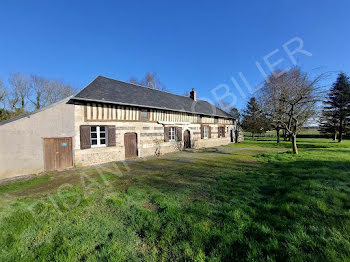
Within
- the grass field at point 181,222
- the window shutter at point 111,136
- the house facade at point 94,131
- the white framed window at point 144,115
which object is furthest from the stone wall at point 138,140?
the grass field at point 181,222

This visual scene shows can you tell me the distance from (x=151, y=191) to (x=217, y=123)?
47.6ft

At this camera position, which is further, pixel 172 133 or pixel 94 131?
pixel 172 133

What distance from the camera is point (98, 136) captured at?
830cm

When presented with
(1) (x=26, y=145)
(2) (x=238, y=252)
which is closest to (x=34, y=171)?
(1) (x=26, y=145)

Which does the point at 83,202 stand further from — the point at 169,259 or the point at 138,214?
the point at 169,259

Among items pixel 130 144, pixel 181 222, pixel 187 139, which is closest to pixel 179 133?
pixel 187 139

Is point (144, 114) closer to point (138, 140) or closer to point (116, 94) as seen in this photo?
point (138, 140)

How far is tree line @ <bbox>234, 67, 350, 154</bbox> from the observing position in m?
9.18

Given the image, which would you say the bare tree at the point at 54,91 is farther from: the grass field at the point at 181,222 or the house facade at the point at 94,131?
the grass field at the point at 181,222

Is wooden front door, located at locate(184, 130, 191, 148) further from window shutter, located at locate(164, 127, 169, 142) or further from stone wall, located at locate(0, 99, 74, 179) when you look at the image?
stone wall, located at locate(0, 99, 74, 179)

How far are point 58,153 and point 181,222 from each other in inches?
288

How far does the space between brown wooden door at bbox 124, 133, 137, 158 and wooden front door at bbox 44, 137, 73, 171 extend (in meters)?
2.99

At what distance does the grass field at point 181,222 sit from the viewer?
1.96 m

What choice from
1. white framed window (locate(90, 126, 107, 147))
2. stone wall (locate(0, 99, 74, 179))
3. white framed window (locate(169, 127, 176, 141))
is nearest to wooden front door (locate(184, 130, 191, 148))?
white framed window (locate(169, 127, 176, 141))
